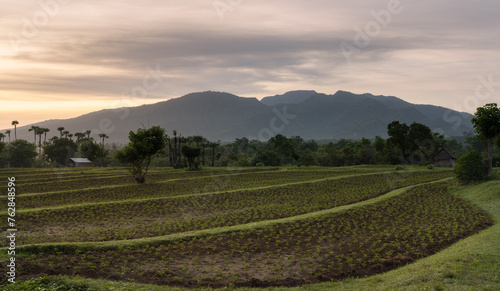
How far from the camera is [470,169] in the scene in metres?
41.3

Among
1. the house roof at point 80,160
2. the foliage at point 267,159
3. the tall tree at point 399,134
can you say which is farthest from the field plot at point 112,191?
the house roof at point 80,160

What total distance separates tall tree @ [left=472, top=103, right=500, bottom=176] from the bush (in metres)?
1.77

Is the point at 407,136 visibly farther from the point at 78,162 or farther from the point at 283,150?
the point at 78,162

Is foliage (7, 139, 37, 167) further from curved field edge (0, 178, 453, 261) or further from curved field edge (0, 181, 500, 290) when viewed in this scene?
curved field edge (0, 181, 500, 290)

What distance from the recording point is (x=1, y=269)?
14586mm

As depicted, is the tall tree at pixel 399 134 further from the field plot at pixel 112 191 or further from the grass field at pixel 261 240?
the grass field at pixel 261 240

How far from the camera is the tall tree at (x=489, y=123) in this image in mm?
42344

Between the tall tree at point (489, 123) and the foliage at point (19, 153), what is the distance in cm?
11792

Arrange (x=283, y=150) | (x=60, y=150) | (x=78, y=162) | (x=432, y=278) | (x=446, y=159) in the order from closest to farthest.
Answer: (x=432, y=278), (x=446, y=159), (x=283, y=150), (x=78, y=162), (x=60, y=150)

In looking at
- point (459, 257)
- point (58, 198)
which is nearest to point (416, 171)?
point (459, 257)

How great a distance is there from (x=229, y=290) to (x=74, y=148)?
116717mm

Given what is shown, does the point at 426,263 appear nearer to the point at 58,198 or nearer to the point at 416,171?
the point at 58,198

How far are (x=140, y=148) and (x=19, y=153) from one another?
3105 inches

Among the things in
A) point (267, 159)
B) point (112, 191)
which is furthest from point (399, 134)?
point (112, 191)
